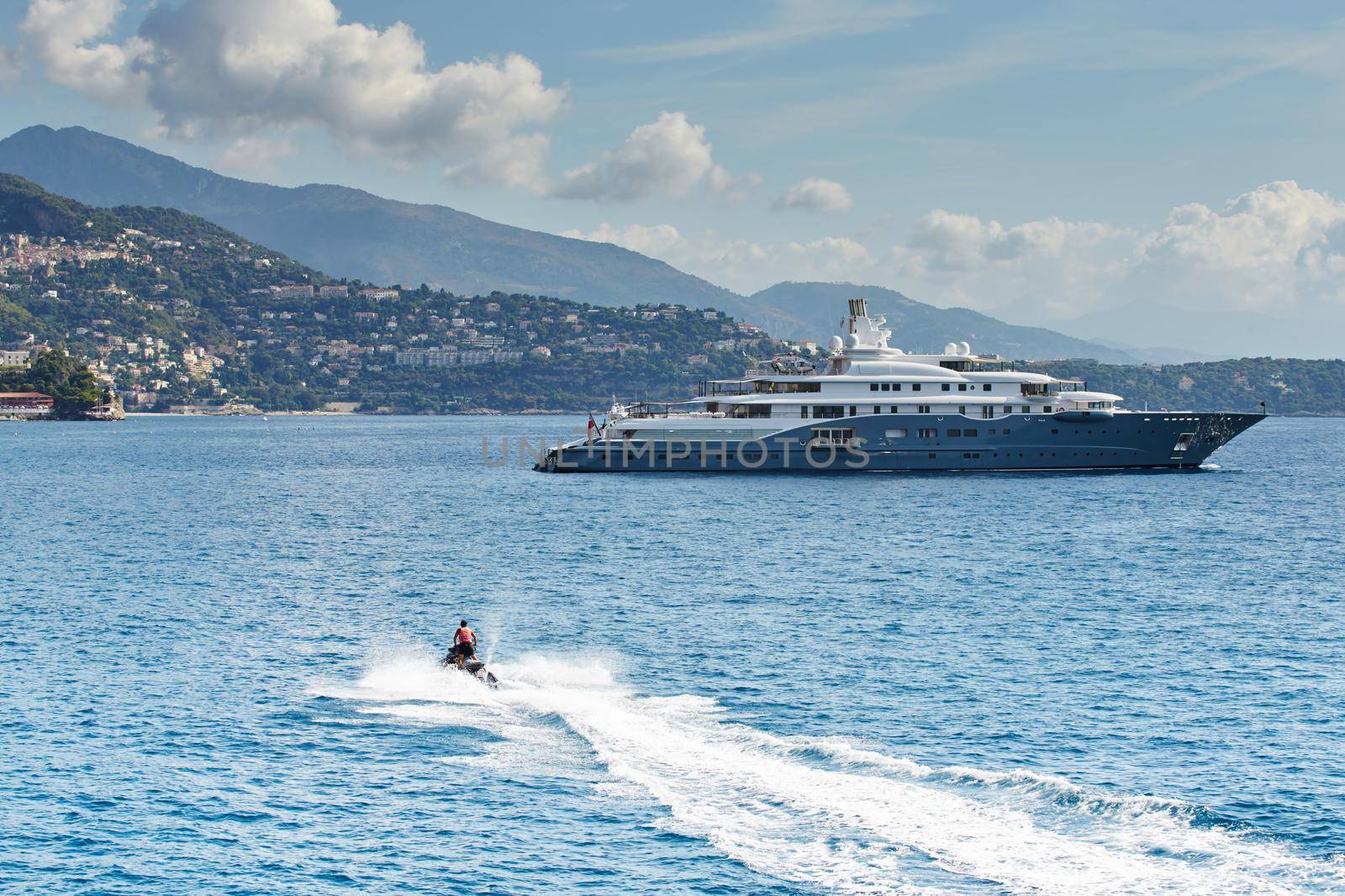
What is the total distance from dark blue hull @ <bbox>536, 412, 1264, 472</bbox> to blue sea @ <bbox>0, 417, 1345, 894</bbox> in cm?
2540

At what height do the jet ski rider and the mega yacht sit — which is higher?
the mega yacht

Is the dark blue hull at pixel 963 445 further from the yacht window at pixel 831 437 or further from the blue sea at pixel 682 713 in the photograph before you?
the blue sea at pixel 682 713

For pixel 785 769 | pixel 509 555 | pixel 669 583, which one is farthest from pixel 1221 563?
pixel 785 769

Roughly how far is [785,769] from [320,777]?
8.66 meters

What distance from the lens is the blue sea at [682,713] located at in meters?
21.5

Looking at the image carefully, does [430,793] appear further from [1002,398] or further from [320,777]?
[1002,398]

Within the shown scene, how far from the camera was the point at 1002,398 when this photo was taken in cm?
8775

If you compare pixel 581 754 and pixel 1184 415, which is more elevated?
pixel 1184 415

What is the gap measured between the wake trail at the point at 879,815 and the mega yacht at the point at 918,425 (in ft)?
196

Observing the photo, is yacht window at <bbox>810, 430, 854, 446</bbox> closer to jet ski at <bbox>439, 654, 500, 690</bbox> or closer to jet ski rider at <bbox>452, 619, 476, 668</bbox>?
jet ski at <bbox>439, 654, 500, 690</bbox>

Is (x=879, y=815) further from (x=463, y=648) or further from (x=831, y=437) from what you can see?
(x=831, y=437)

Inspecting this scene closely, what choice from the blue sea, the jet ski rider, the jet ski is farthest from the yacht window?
the jet ski rider

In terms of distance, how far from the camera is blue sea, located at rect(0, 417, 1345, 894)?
21547mm

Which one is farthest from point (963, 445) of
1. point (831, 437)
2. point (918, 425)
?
point (831, 437)
